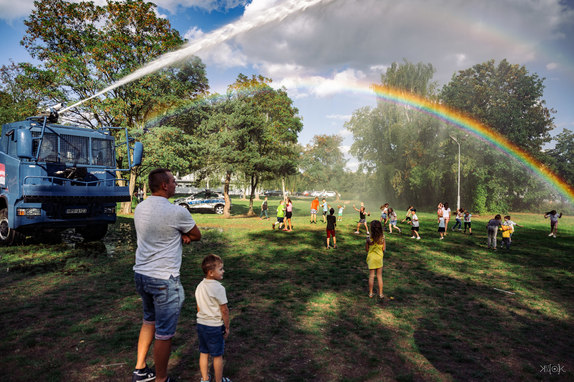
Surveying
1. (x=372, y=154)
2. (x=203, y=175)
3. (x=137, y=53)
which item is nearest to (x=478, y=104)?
(x=372, y=154)

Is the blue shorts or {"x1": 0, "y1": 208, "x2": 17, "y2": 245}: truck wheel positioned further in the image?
{"x1": 0, "y1": 208, "x2": 17, "y2": 245}: truck wheel

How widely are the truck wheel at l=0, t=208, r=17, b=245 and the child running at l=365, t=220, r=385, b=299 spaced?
10908mm

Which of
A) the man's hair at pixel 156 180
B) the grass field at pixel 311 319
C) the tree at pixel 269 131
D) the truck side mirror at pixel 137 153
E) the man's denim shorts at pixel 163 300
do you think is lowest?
the grass field at pixel 311 319

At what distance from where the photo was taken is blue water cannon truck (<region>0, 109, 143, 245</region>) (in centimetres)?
896

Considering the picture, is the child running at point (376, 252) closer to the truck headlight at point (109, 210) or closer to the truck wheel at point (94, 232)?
the truck headlight at point (109, 210)

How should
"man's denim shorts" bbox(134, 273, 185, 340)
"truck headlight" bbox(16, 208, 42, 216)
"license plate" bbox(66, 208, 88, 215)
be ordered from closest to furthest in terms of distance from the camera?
"man's denim shorts" bbox(134, 273, 185, 340), "truck headlight" bbox(16, 208, 42, 216), "license plate" bbox(66, 208, 88, 215)

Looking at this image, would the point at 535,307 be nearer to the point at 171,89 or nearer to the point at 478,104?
the point at 171,89

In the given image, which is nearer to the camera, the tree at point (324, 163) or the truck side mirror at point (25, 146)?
the truck side mirror at point (25, 146)

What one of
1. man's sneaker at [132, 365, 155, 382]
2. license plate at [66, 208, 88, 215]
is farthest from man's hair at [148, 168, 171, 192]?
license plate at [66, 208, 88, 215]

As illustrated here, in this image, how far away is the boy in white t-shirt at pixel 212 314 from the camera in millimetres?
3127

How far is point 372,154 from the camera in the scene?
4462cm

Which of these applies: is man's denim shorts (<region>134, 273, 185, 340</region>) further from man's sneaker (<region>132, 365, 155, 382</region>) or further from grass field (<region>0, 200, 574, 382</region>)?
grass field (<region>0, 200, 574, 382</region>)

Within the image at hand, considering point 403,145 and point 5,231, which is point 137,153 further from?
point 403,145

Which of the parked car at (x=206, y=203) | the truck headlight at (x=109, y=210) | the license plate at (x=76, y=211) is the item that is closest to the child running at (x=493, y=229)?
the truck headlight at (x=109, y=210)
